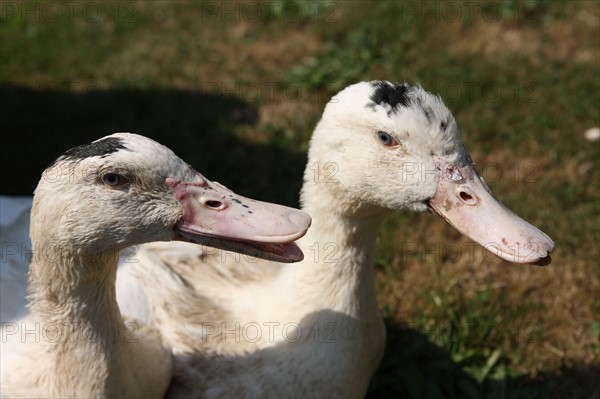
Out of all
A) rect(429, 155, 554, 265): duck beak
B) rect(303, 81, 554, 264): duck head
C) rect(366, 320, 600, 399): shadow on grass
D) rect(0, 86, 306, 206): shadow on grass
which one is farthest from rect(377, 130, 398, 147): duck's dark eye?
rect(0, 86, 306, 206): shadow on grass

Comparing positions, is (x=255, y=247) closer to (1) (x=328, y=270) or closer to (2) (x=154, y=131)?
(1) (x=328, y=270)

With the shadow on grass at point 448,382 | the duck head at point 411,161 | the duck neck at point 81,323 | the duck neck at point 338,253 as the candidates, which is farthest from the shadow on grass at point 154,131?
the duck neck at point 81,323

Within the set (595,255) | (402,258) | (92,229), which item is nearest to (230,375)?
(92,229)

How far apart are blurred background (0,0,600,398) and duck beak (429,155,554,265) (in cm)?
149

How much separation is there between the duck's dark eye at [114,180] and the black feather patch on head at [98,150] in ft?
0.23

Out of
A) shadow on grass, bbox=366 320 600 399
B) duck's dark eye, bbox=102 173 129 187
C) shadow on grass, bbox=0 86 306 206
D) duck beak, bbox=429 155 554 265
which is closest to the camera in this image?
duck's dark eye, bbox=102 173 129 187

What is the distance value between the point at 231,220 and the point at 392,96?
787 millimetres

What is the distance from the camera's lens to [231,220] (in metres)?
2.54

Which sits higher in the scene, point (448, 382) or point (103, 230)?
point (103, 230)

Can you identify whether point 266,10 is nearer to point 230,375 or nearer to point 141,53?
point 141,53

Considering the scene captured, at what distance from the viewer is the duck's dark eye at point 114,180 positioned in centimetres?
249

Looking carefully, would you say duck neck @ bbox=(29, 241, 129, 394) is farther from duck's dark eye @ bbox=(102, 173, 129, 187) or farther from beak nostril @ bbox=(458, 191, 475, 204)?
beak nostril @ bbox=(458, 191, 475, 204)

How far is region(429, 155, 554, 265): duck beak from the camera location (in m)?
2.60

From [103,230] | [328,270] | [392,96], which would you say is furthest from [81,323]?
[392,96]
